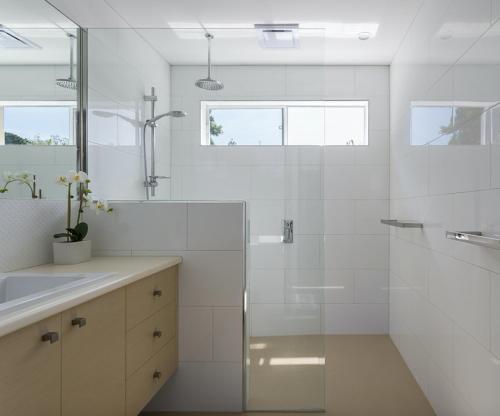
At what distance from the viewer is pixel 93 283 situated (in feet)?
4.21

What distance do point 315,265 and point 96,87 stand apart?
1.63 m

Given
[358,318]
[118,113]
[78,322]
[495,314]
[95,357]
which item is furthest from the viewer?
[358,318]

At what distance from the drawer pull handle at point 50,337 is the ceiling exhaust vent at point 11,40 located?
117 centimetres

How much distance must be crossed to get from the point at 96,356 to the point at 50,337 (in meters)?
0.29

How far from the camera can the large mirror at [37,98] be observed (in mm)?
1561

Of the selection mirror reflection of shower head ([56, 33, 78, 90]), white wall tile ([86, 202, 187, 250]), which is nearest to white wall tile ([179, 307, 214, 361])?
white wall tile ([86, 202, 187, 250])

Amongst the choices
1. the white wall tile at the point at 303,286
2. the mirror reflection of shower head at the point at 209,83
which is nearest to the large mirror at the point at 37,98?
the mirror reflection of shower head at the point at 209,83

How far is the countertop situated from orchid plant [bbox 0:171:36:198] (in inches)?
13.7

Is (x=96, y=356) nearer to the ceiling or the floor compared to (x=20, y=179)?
nearer to the floor

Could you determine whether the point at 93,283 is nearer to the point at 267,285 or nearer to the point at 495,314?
the point at 267,285

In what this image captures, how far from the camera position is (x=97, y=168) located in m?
2.25

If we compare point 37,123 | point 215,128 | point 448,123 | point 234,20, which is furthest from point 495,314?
point 234,20

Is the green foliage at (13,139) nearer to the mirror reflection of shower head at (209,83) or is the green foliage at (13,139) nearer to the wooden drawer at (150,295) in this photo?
the wooden drawer at (150,295)

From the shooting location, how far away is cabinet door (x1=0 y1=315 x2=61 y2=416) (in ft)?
2.80
